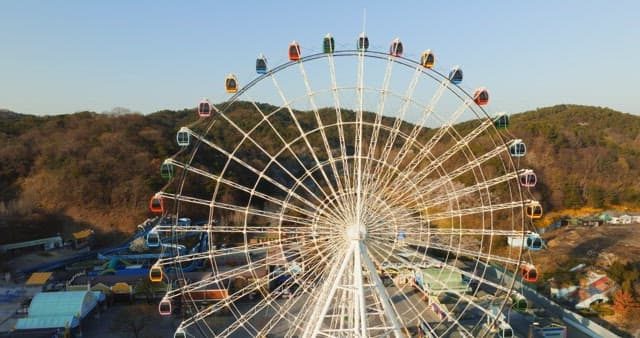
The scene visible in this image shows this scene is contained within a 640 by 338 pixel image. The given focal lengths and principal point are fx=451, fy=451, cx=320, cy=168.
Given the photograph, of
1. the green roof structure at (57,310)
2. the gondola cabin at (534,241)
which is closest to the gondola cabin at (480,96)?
the gondola cabin at (534,241)

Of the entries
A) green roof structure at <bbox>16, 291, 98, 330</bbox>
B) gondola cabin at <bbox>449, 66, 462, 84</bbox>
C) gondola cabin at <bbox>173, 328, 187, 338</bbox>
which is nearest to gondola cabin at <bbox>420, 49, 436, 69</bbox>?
gondola cabin at <bbox>449, 66, 462, 84</bbox>

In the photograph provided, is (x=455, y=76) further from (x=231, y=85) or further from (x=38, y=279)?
(x=38, y=279)

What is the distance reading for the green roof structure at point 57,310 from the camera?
1872cm

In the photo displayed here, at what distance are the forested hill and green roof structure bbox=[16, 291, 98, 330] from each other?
15325 mm

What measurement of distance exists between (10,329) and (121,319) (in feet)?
15.3

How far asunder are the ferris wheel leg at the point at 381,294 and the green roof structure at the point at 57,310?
1382 centimetres

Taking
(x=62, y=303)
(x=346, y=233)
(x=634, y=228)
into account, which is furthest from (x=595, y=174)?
(x=62, y=303)

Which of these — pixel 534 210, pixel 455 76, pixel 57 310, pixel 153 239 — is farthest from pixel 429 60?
pixel 57 310

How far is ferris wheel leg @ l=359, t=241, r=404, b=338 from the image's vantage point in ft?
37.2

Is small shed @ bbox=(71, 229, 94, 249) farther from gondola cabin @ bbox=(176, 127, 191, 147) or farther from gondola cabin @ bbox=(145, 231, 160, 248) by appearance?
gondola cabin @ bbox=(176, 127, 191, 147)

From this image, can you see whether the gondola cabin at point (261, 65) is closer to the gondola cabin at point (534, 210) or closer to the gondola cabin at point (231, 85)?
the gondola cabin at point (231, 85)

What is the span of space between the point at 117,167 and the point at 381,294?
38.9 m

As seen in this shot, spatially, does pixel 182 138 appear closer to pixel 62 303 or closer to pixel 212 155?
pixel 62 303

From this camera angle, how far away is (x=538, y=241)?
12789 millimetres
